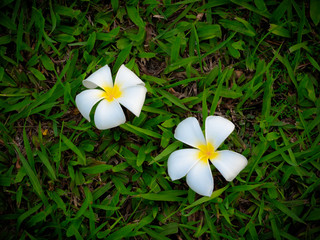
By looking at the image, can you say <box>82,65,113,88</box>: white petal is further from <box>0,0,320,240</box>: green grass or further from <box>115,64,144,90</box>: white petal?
<box>0,0,320,240</box>: green grass

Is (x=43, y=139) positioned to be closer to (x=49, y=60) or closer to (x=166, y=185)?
(x=49, y=60)

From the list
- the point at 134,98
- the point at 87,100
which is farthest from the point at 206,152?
the point at 87,100

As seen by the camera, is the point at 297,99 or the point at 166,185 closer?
the point at 166,185

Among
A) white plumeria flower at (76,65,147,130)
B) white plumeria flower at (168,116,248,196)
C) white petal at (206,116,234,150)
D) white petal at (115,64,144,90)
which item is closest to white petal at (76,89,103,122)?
white plumeria flower at (76,65,147,130)

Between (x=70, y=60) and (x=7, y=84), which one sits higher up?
(x=70, y=60)

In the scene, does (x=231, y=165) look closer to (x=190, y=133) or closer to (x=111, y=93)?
(x=190, y=133)

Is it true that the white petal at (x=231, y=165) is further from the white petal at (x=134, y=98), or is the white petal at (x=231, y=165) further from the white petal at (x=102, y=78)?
the white petal at (x=102, y=78)

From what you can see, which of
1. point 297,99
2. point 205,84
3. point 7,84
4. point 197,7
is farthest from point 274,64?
point 7,84
